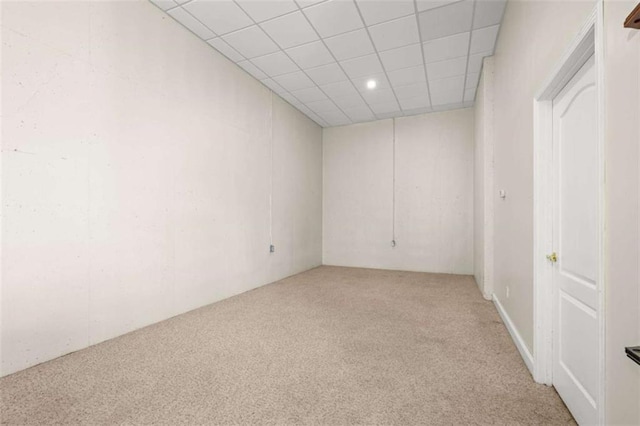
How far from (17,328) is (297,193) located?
4346 millimetres

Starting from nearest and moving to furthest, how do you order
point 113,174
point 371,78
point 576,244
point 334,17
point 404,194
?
point 576,244, point 113,174, point 334,17, point 371,78, point 404,194

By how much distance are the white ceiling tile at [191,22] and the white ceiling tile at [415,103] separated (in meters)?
3.43

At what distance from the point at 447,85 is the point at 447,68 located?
60 cm

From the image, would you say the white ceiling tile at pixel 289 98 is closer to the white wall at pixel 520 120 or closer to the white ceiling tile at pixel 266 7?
the white ceiling tile at pixel 266 7

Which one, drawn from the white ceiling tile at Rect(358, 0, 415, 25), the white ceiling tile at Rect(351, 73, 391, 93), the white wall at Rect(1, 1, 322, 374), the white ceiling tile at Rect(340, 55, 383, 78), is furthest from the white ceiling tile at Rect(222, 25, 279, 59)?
the white ceiling tile at Rect(351, 73, 391, 93)

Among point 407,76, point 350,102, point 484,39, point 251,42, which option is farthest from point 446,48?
point 251,42

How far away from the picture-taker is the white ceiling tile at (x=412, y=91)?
4.85 metres

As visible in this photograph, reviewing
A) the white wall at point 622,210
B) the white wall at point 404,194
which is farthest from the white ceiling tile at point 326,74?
the white wall at point 622,210

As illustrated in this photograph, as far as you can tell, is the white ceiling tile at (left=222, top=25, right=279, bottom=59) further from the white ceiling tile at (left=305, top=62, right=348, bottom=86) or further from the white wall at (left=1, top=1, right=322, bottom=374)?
the white ceiling tile at (left=305, top=62, right=348, bottom=86)

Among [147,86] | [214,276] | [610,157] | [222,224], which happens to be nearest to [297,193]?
[222,224]

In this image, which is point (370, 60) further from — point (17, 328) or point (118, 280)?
point (17, 328)

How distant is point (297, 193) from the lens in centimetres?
593

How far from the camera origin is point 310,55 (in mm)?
3965

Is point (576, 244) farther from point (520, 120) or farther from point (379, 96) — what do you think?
point (379, 96)
